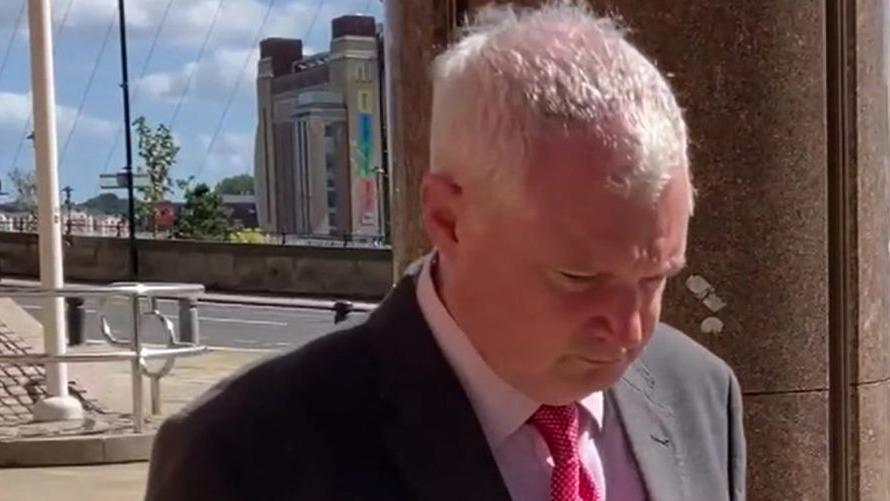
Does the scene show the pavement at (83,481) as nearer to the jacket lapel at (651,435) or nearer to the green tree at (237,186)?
the jacket lapel at (651,435)

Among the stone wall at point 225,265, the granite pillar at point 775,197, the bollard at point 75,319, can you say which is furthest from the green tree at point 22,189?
the granite pillar at point 775,197

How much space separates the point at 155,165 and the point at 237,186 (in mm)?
2644

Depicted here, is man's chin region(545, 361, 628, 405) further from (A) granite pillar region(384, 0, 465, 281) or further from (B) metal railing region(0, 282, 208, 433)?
(B) metal railing region(0, 282, 208, 433)

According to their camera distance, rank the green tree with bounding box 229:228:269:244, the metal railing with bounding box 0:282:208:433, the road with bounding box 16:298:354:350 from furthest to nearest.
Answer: the green tree with bounding box 229:228:269:244, the road with bounding box 16:298:354:350, the metal railing with bounding box 0:282:208:433

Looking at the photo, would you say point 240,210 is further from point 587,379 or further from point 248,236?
point 587,379

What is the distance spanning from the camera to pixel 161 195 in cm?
3881

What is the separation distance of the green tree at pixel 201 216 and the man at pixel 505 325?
3645 cm

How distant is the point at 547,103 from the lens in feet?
5.09

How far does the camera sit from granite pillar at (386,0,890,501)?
3.24 m

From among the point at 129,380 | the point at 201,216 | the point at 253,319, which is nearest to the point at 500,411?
the point at 129,380

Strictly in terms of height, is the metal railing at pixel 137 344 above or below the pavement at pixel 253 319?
above

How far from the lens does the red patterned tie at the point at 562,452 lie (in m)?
1.73

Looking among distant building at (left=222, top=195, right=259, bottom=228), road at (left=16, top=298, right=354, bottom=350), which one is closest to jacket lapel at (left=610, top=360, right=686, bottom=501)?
road at (left=16, top=298, right=354, bottom=350)

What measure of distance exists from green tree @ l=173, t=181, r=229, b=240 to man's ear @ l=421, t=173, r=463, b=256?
36.5 meters
